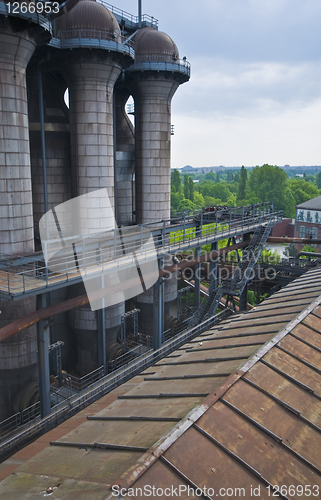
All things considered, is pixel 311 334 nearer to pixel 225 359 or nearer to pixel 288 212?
pixel 225 359

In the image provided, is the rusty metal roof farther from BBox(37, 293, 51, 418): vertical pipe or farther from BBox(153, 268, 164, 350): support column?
BBox(153, 268, 164, 350): support column

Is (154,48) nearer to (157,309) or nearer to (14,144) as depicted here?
(14,144)

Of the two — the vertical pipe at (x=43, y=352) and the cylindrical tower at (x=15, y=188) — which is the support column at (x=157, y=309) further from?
the vertical pipe at (x=43, y=352)

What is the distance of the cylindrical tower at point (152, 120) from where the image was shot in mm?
26906

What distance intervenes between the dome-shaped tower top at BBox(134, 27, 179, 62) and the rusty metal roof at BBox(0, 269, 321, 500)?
22.6 metres

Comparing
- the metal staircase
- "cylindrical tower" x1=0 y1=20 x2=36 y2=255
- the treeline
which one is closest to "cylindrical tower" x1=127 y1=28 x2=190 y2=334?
the metal staircase

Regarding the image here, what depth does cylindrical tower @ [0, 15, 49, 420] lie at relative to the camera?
54.9 feet

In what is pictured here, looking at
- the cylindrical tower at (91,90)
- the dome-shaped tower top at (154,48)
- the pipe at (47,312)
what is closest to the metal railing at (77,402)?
the pipe at (47,312)

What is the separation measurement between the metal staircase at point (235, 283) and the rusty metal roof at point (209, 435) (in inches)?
515

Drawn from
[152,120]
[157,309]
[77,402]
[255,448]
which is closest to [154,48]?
[152,120]

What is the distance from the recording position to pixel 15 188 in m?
17.8

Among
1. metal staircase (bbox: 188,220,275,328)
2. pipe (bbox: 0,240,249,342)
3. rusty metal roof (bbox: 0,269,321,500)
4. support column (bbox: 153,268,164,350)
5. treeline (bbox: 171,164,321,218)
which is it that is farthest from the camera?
treeline (bbox: 171,164,321,218)

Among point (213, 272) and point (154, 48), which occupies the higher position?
point (154, 48)

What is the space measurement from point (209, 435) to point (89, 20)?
22.2 meters
